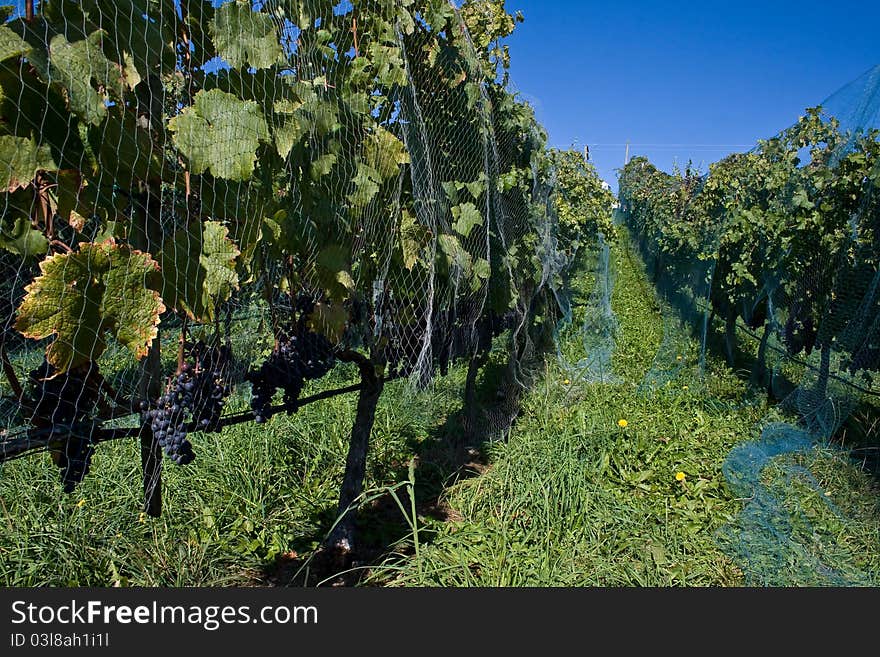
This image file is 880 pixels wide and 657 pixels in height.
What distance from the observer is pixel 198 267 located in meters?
1.43

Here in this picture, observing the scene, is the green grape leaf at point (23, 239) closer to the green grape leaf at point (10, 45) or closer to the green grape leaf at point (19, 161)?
the green grape leaf at point (19, 161)

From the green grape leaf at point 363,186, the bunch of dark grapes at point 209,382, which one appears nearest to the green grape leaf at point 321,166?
the green grape leaf at point 363,186

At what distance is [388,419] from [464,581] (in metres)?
1.78

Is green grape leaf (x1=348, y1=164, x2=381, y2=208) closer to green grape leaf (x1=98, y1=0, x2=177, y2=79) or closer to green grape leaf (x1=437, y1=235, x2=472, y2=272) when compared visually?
green grape leaf (x1=437, y1=235, x2=472, y2=272)

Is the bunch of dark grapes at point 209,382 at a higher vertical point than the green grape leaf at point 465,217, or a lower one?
lower

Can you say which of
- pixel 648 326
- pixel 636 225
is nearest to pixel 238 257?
pixel 648 326

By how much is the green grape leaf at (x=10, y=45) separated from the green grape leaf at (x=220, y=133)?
0.96ft

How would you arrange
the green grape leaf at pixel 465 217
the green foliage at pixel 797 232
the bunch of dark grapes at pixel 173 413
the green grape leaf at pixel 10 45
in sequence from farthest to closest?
the green foliage at pixel 797 232 < the green grape leaf at pixel 465 217 < the bunch of dark grapes at pixel 173 413 < the green grape leaf at pixel 10 45

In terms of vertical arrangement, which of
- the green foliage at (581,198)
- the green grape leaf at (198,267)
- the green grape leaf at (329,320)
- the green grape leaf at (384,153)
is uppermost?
the green foliage at (581,198)

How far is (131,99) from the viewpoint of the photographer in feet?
4.40

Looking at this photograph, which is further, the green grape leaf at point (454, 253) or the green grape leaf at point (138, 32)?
the green grape leaf at point (454, 253)

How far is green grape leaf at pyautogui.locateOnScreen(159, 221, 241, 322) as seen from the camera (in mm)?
1405

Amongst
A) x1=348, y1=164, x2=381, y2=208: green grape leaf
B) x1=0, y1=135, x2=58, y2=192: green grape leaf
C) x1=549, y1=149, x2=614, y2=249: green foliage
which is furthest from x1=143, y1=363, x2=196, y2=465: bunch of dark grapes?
x1=549, y1=149, x2=614, y2=249: green foliage

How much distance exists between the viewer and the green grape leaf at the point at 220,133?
52.4 inches
